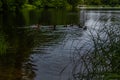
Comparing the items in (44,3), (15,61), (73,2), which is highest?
(15,61)

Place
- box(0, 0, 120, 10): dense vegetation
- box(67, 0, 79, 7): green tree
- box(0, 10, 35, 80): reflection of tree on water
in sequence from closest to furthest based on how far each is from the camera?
box(0, 10, 35, 80): reflection of tree on water, box(0, 0, 120, 10): dense vegetation, box(67, 0, 79, 7): green tree

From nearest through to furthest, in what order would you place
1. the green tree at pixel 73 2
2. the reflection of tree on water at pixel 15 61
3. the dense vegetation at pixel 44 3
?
1. the reflection of tree on water at pixel 15 61
2. the dense vegetation at pixel 44 3
3. the green tree at pixel 73 2

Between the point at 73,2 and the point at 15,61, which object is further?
the point at 73,2

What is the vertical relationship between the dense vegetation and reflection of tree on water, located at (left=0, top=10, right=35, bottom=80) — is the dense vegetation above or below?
below

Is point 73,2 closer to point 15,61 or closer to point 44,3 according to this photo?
point 44,3


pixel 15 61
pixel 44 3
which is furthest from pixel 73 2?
pixel 15 61

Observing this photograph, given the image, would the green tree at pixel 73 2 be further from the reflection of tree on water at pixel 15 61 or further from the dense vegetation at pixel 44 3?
the reflection of tree on water at pixel 15 61

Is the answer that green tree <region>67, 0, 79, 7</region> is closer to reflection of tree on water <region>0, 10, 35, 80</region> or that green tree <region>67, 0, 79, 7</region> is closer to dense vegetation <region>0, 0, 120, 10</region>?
dense vegetation <region>0, 0, 120, 10</region>

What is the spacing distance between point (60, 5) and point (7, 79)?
104760 mm

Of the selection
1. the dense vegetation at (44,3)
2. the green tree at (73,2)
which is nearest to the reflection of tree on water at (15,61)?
the dense vegetation at (44,3)

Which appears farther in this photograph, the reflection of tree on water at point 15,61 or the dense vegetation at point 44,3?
the dense vegetation at point 44,3

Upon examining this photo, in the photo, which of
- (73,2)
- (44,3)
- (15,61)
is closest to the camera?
(15,61)

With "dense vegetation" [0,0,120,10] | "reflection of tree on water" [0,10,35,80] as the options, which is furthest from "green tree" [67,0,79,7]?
"reflection of tree on water" [0,10,35,80]

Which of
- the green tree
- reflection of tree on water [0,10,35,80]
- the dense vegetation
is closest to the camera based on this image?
reflection of tree on water [0,10,35,80]
